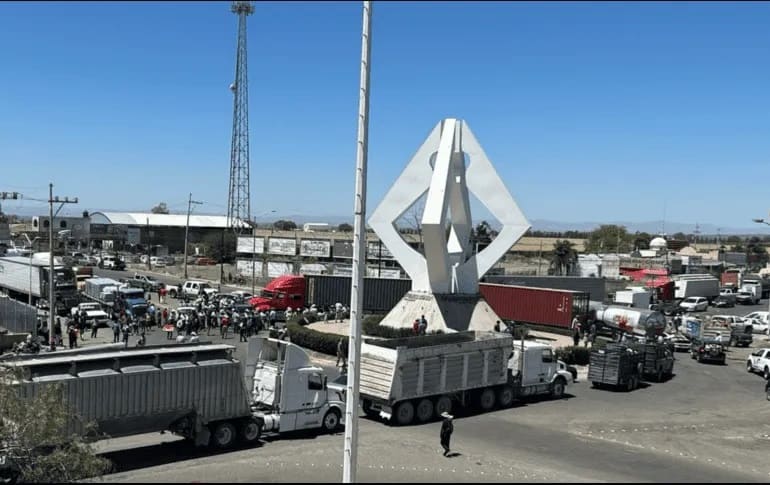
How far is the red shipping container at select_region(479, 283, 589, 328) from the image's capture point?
127ft

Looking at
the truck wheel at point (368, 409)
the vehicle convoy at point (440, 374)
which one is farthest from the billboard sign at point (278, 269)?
the truck wheel at point (368, 409)

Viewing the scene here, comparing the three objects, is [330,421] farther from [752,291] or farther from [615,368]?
[752,291]

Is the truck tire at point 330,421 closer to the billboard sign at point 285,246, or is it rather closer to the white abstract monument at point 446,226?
the white abstract monument at point 446,226

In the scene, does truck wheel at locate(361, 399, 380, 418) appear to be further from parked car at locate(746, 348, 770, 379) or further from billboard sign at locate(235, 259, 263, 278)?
billboard sign at locate(235, 259, 263, 278)

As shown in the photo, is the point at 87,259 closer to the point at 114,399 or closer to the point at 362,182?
the point at 114,399

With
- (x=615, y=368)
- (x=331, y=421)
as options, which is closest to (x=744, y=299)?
(x=615, y=368)

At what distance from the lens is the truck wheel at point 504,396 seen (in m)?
22.4

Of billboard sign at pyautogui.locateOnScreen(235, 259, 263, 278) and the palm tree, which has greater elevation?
the palm tree

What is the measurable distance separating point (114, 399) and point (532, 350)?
45.1 ft

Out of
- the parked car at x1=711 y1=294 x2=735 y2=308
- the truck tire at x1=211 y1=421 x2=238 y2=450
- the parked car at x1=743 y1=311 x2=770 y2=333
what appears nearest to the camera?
the truck tire at x1=211 y1=421 x2=238 y2=450

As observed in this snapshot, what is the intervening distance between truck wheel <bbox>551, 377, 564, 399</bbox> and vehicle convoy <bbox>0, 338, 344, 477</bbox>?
872 centimetres

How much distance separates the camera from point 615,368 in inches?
1021

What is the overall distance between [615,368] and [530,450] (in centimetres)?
985

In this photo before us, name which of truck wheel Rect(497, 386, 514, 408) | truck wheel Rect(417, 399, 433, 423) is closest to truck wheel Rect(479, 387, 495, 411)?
truck wheel Rect(497, 386, 514, 408)
